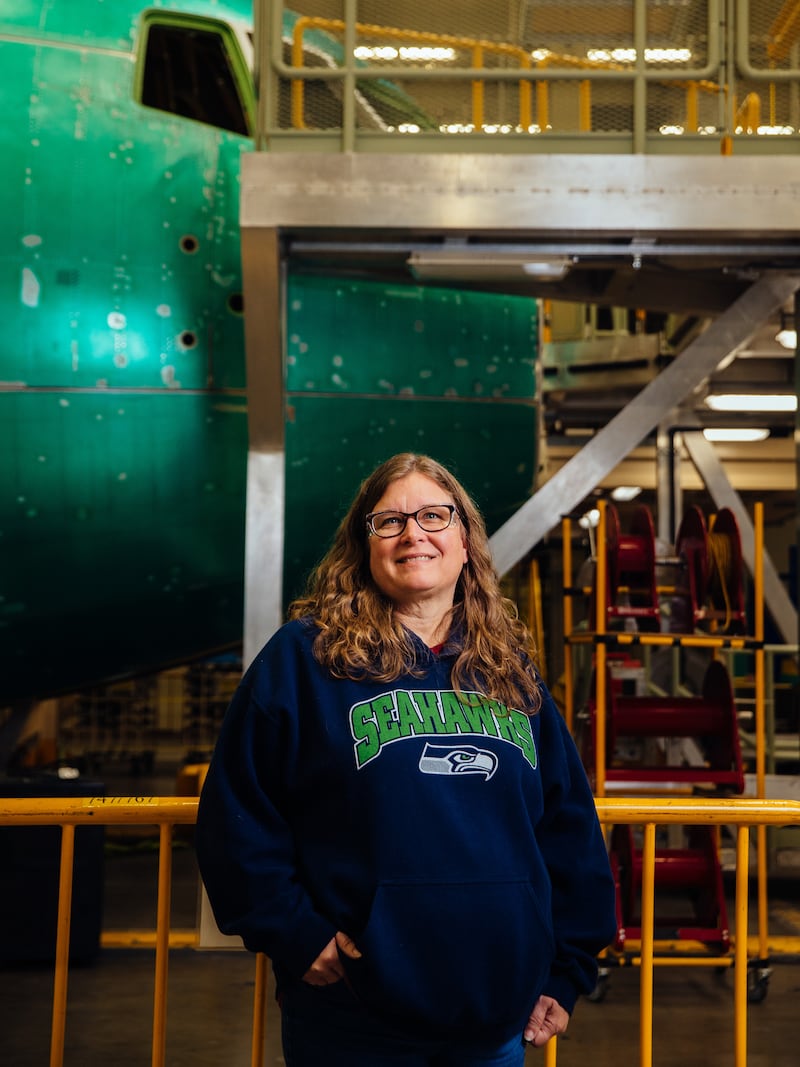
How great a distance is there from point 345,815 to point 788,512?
25161 mm

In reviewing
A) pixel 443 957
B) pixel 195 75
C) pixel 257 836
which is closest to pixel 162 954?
pixel 257 836

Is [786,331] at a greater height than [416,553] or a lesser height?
greater

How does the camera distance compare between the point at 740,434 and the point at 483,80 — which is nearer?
the point at 483,80

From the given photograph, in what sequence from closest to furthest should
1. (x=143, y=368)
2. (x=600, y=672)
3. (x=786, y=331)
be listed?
→ (x=143, y=368)
(x=600, y=672)
(x=786, y=331)

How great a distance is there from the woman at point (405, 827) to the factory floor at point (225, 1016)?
3693 millimetres

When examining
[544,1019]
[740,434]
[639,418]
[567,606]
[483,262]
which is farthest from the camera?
[740,434]

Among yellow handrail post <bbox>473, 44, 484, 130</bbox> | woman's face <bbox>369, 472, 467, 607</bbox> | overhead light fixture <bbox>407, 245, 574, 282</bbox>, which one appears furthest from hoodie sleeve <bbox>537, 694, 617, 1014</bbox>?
yellow handrail post <bbox>473, 44, 484, 130</bbox>

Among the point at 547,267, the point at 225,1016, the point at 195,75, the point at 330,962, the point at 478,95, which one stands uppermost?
the point at 195,75

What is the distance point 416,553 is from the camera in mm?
2605

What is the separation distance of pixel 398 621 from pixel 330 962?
2.61 feet

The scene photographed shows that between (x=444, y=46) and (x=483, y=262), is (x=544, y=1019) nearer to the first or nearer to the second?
(x=483, y=262)

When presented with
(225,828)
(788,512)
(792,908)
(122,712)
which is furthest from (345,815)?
(788,512)

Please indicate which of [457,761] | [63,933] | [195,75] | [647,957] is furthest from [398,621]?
[195,75]

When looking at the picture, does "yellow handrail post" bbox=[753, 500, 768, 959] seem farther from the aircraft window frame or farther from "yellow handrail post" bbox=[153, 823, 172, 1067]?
the aircraft window frame
